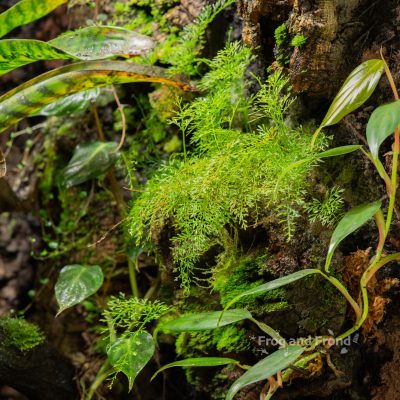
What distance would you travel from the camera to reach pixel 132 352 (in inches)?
46.5

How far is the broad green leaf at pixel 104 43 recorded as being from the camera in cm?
129

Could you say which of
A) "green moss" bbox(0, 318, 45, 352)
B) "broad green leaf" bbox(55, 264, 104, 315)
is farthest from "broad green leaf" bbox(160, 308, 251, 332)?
"green moss" bbox(0, 318, 45, 352)

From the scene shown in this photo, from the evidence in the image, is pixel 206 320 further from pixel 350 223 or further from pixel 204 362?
pixel 350 223

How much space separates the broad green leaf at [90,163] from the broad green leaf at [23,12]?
1.65 feet

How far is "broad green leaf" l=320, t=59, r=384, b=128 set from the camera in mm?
1084

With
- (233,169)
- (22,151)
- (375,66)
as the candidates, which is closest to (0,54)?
(233,169)

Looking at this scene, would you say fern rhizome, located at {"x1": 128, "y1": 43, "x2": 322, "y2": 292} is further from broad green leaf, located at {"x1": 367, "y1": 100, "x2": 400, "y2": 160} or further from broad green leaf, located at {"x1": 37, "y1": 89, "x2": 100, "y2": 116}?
broad green leaf, located at {"x1": 37, "y1": 89, "x2": 100, "y2": 116}

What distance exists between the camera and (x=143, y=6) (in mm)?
1923

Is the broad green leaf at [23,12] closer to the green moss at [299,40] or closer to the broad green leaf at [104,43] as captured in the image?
the broad green leaf at [104,43]

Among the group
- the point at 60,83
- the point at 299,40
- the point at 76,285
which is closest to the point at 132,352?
the point at 76,285

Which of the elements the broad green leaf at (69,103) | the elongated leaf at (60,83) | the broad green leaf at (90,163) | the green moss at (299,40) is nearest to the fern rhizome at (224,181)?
the green moss at (299,40)

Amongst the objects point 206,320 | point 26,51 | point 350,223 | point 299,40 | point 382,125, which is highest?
point 26,51

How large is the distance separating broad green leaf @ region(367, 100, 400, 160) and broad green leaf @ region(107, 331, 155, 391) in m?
0.70

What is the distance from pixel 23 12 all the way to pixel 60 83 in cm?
23
